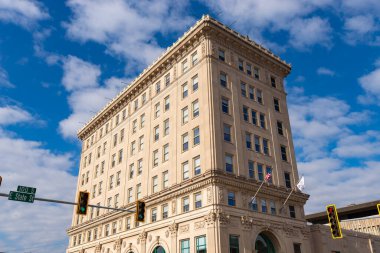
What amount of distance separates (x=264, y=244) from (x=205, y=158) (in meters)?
12.1

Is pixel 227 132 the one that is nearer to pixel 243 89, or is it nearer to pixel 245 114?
pixel 245 114

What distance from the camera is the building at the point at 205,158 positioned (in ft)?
130

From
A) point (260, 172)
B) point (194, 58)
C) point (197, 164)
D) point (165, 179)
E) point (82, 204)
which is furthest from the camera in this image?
point (194, 58)

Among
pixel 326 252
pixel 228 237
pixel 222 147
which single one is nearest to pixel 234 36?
pixel 222 147

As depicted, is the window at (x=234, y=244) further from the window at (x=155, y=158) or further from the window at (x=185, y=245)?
the window at (x=155, y=158)

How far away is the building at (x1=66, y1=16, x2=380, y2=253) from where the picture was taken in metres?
39.6

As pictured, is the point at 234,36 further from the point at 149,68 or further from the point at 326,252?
the point at 326,252

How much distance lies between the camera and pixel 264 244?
4131cm

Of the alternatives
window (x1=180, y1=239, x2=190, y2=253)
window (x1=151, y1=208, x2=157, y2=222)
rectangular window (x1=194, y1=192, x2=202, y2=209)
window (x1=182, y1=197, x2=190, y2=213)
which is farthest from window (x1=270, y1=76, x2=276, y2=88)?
window (x1=180, y1=239, x2=190, y2=253)

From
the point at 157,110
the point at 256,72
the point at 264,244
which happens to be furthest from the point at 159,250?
the point at 256,72

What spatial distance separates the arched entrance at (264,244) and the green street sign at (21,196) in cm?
2633

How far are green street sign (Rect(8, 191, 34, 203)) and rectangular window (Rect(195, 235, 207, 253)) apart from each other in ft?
67.3

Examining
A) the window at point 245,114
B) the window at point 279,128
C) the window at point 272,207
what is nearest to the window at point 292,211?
the window at point 272,207

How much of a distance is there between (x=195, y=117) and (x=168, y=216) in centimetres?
1260
